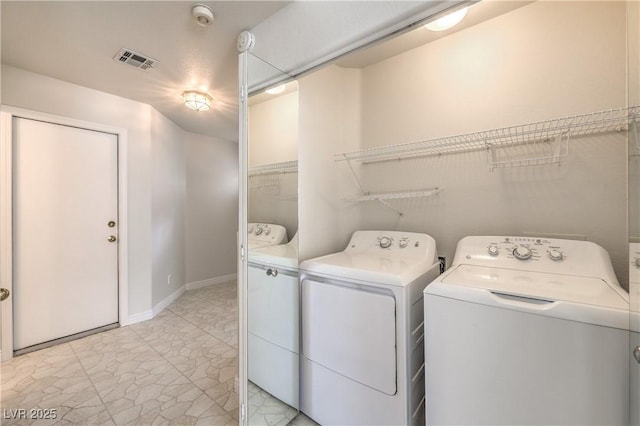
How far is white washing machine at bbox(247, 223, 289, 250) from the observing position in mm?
1529

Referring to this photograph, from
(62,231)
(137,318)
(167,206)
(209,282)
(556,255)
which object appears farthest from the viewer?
(209,282)

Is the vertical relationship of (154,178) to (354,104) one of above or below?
below

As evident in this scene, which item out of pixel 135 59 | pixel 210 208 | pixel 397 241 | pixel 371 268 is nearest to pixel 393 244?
pixel 397 241

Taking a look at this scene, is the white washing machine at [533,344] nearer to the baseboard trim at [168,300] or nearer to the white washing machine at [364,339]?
the white washing machine at [364,339]

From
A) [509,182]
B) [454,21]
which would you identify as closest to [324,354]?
[509,182]

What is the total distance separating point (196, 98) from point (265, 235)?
1879 millimetres

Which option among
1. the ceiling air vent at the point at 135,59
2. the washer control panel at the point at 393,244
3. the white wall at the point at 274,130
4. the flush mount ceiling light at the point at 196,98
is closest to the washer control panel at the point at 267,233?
the white wall at the point at 274,130

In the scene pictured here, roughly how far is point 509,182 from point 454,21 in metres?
1.03

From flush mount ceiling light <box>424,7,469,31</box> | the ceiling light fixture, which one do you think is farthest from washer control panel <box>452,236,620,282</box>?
the ceiling light fixture

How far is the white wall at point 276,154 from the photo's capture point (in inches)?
62.6

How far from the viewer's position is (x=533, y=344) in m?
0.94

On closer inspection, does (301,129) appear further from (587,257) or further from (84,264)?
(84,264)

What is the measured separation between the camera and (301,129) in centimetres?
181

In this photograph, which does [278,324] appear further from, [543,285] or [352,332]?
[543,285]
